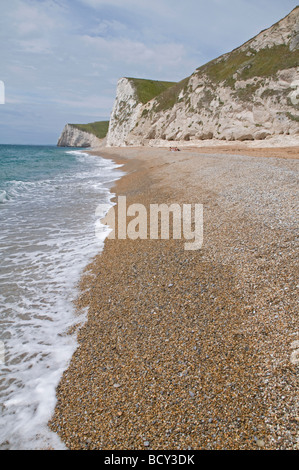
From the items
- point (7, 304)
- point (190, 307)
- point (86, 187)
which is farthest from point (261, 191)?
point (86, 187)

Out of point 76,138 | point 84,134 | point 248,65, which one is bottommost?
point 248,65

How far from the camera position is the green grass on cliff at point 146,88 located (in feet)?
242

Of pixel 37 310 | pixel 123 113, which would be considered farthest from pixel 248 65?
pixel 37 310

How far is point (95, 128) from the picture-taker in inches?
5955

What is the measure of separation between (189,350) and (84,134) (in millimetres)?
164484

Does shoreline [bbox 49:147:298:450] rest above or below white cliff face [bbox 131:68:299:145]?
below

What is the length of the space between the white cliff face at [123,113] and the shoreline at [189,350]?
71059 mm

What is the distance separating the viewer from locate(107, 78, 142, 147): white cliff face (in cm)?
7238

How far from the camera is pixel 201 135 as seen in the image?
147 ft

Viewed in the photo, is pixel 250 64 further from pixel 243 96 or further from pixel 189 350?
pixel 189 350

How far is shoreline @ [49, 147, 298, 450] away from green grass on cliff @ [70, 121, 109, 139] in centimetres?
14971

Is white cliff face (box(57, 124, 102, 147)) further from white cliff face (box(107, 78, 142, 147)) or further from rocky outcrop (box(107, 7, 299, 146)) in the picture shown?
rocky outcrop (box(107, 7, 299, 146))

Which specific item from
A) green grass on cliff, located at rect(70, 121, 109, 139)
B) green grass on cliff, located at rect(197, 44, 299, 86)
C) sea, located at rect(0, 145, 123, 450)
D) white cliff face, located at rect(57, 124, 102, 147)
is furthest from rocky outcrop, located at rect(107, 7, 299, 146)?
white cliff face, located at rect(57, 124, 102, 147)
